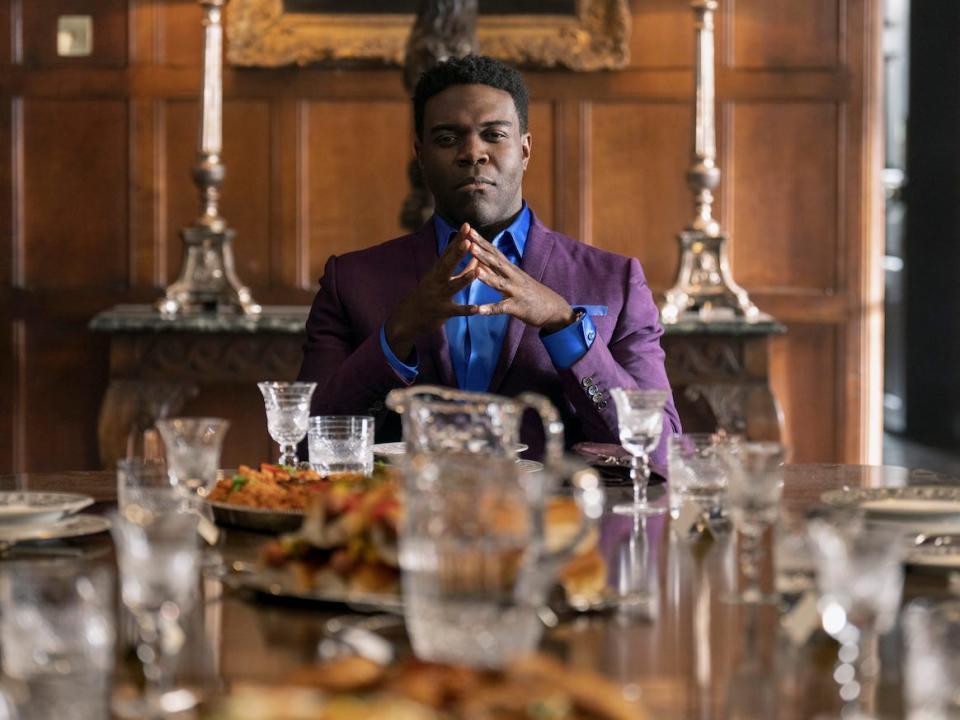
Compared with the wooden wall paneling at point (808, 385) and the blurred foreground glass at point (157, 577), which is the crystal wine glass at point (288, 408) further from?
the wooden wall paneling at point (808, 385)

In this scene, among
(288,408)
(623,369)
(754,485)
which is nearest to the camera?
(754,485)

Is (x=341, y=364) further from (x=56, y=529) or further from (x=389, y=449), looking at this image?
(x=56, y=529)

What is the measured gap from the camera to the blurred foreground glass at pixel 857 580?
1.00 meters

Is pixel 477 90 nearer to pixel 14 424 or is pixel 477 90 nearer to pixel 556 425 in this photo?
pixel 556 425

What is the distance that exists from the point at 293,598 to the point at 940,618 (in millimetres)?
598

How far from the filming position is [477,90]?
8.64 feet

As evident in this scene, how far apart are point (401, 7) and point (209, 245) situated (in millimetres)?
1062

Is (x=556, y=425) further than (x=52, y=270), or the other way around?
(x=52, y=270)

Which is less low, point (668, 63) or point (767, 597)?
point (668, 63)

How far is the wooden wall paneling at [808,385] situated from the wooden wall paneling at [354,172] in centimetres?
131

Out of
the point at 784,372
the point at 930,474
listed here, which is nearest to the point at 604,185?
the point at 784,372

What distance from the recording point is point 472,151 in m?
2.58

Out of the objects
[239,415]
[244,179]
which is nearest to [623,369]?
[239,415]

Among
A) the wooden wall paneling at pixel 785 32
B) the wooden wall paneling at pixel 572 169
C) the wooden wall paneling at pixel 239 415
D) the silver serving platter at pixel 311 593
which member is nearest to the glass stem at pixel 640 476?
the silver serving platter at pixel 311 593
